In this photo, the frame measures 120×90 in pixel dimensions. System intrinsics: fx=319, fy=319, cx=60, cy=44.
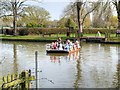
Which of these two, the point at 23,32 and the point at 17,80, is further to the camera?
the point at 23,32

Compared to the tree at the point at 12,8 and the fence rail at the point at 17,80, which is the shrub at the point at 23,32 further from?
the fence rail at the point at 17,80

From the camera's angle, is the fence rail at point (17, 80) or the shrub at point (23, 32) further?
the shrub at point (23, 32)

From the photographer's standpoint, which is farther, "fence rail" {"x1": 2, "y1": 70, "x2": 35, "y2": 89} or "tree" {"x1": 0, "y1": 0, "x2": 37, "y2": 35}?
"tree" {"x1": 0, "y1": 0, "x2": 37, "y2": 35}

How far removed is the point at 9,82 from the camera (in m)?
9.68

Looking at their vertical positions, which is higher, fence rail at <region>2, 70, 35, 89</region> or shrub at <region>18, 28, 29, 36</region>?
shrub at <region>18, 28, 29, 36</region>

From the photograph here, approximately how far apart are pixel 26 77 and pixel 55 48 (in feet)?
A: 58.0

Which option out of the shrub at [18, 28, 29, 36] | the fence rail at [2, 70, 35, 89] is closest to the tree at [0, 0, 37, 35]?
the shrub at [18, 28, 29, 36]

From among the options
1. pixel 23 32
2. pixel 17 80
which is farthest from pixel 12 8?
pixel 17 80

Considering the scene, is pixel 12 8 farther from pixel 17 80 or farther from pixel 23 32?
pixel 17 80

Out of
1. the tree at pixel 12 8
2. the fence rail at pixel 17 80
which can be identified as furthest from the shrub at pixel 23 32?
the fence rail at pixel 17 80

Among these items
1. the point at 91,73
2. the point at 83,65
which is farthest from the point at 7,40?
the point at 91,73

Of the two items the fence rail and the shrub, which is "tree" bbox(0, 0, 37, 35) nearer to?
the shrub

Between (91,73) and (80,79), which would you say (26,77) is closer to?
(80,79)

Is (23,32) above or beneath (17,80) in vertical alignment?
above
